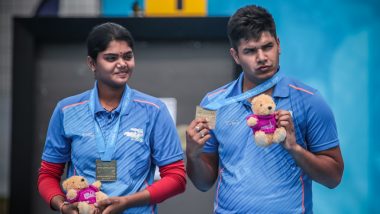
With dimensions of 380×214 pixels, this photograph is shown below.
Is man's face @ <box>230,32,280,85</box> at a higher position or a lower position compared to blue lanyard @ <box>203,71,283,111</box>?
higher

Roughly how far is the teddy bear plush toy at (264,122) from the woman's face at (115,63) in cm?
65

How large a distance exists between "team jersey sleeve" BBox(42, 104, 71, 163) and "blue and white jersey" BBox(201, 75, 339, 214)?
750mm

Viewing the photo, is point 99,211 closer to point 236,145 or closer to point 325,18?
point 236,145

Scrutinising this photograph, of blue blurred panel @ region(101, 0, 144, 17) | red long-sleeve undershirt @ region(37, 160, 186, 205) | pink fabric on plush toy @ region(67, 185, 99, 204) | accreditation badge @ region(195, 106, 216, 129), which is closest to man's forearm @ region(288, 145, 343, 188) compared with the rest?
accreditation badge @ region(195, 106, 216, 129)

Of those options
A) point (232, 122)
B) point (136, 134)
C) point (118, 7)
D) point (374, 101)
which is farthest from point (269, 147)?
point (118, 7)

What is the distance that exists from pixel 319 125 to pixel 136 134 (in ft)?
2.53

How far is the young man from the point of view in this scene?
2568mm

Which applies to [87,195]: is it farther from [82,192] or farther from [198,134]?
[198,134]

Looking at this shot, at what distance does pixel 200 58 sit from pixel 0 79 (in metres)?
2.71

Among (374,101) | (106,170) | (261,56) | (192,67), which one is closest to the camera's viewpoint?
(261,56)

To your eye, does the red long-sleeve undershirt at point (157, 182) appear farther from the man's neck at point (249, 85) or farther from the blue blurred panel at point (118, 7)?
the blue blurred panel at point (118, 7)

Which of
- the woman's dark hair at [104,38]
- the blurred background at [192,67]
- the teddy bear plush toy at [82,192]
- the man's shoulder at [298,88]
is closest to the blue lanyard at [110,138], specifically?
the teddy bear plush toy at [82,192]

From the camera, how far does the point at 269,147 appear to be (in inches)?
103

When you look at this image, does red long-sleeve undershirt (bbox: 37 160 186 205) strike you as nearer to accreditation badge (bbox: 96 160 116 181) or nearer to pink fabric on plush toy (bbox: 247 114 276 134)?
accreditation badge (bbox: 96 160 116 181)
